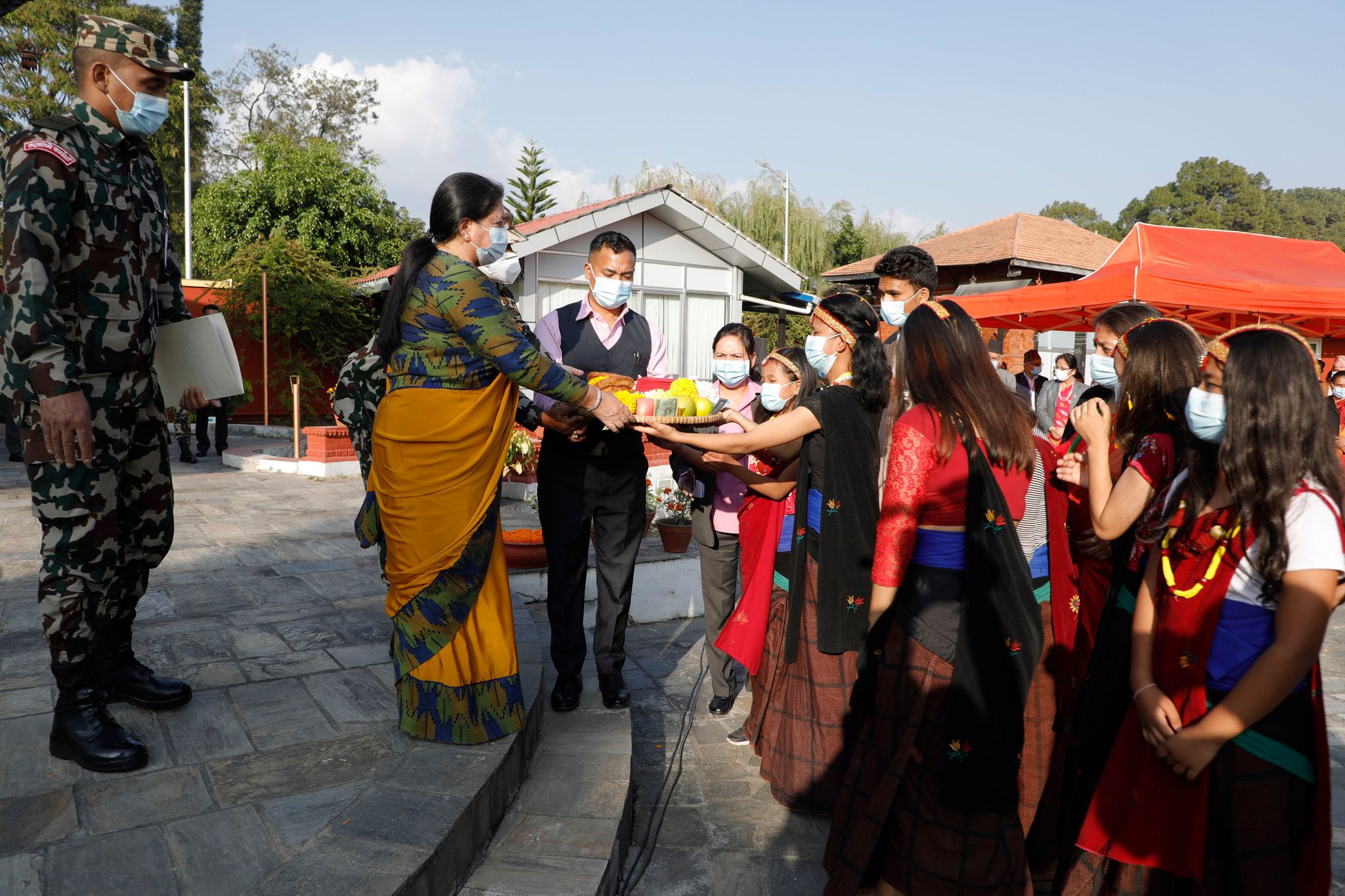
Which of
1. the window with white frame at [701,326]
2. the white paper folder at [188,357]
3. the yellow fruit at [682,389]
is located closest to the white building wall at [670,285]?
the window with white frame at [701,326]

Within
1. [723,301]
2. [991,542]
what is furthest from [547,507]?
[723,301]

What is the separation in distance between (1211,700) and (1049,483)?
0.99m

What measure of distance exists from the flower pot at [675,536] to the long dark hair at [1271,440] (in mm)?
3948

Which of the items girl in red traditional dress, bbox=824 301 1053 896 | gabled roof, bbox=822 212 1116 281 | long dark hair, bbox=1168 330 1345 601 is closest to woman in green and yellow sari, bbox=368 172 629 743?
girl in red traditional dress, bbox=824 301 1053 896

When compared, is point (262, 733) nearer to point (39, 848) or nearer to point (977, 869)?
point (39, 848)

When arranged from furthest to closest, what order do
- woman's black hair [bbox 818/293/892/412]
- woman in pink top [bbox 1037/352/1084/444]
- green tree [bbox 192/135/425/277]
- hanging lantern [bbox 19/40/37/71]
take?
1. hanging lantern [bbox 19/40/37/71]
2. green tree [bbox 192/135/425/277]
3. woman in pink top [bbox 1037/352/1084/444]
4. woman's black hair [bbox 818/293/892/412]

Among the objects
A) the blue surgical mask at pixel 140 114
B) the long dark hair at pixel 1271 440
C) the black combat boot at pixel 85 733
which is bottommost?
the black combat boot at pixel 85 733

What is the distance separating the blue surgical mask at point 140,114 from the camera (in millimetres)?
2703

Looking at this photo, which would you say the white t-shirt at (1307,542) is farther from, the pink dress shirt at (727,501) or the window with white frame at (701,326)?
the window with white frame at (701,326)

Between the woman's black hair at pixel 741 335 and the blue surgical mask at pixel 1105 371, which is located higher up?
the woman's black hair at pixel 741 335

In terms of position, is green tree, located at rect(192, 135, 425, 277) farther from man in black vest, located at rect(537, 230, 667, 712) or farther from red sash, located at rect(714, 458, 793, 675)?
red sash, located at rect(714, 458, 793, 675)

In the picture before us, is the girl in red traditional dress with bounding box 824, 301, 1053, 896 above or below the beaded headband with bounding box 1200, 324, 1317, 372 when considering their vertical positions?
below

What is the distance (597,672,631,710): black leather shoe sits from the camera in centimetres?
368

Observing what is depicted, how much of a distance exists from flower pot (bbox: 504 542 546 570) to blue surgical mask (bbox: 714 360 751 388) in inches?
70.7
